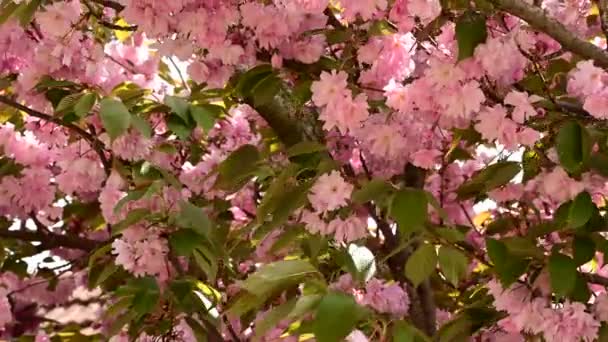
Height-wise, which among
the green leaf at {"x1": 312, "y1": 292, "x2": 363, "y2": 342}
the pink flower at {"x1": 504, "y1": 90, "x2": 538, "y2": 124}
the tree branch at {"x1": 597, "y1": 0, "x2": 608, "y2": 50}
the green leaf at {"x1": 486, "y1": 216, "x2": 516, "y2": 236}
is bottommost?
the green leaf at {"x1": 486, "y1": 216, "x2": 516, "y2": 236}

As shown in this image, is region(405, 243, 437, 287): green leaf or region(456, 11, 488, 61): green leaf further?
region(405, 243, 437, 287): green leaf

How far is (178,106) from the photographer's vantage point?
1.54 m

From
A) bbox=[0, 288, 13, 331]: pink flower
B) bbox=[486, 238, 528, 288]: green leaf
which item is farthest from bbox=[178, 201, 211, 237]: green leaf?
bbox=[0, 288, 13, 331]: pink flower

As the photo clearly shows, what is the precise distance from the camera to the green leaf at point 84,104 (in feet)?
4.78

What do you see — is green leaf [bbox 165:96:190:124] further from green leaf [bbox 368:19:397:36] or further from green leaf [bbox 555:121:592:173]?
green leaf [bbox 555:121:592:173]

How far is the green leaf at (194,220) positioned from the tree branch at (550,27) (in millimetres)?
577

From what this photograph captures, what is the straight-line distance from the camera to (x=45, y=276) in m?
2.49

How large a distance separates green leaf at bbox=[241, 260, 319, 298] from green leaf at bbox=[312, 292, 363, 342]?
85 mm

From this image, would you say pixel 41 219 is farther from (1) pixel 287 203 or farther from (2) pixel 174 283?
(1) pixel 287 203

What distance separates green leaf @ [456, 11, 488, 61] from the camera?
123 centimetres

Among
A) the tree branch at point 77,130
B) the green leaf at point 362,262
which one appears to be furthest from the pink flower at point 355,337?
the tree branch at point 77,130

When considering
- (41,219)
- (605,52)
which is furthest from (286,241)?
(41,219)

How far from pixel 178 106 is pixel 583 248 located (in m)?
0.67

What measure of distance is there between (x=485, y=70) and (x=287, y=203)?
0.36 meters
